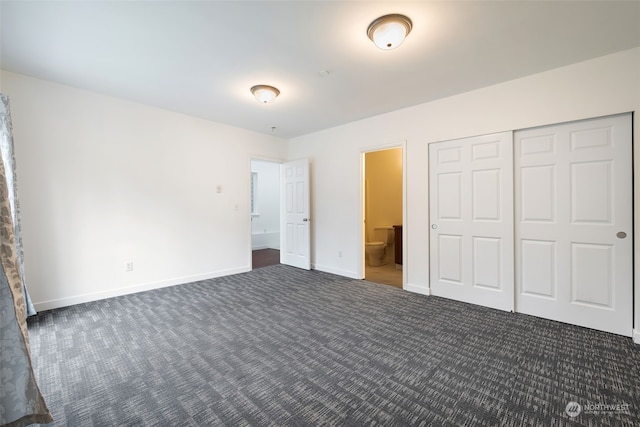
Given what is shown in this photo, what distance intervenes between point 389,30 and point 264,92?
1588 mm

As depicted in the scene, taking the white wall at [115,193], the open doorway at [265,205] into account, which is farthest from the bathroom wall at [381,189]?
the open doorway at [265,205]

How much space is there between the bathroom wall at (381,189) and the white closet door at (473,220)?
8.24 ft

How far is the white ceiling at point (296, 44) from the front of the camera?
189cm

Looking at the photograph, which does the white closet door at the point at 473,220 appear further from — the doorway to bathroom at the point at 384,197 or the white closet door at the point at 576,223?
the doorway to bathroom at the point at 384,197

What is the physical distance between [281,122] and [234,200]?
158 centimetres

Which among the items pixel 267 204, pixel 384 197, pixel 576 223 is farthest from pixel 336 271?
pixel 267 204

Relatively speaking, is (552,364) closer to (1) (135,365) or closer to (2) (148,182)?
(1) (135,365)

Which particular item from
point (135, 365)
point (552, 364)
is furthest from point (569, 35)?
point (135, 365)

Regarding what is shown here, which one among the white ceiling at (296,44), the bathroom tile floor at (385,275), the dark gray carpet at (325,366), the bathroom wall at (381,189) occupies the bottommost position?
the dark gray carpet at (325,366)

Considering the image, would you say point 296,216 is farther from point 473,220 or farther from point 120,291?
point 473,220

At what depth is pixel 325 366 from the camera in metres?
1.99

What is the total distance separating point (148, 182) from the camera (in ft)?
12.4

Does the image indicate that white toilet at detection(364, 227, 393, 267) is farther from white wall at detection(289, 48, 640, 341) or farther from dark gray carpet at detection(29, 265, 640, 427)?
dark gray carpet at detection(29, 265, 640, 427)

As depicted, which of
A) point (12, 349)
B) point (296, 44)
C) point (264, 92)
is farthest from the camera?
point (264, 92)
